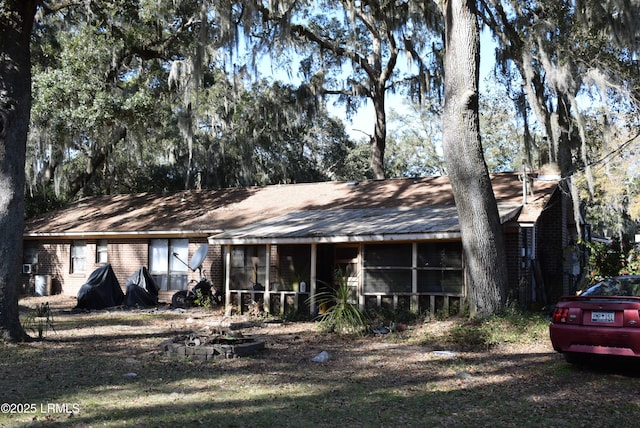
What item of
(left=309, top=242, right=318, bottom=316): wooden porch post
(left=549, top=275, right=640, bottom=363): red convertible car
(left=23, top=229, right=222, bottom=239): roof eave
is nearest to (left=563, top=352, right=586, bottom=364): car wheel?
(left=549, top=275, right=640, bottom=363): red convertible car

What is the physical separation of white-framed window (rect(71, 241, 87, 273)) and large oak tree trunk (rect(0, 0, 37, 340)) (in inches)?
463

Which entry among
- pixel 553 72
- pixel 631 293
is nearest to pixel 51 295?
pixel 553 72

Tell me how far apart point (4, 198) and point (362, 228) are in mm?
7413

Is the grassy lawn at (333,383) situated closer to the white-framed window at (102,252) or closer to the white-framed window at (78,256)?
the white-framed window at (102,252)

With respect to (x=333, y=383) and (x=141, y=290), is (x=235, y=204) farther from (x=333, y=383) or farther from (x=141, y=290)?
(x=333, y=383)

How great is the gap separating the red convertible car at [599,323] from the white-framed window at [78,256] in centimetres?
1795

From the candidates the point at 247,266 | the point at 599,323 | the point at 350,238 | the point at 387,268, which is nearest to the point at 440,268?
the point at 387,268

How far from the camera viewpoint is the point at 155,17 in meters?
20.9

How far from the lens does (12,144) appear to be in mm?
10469

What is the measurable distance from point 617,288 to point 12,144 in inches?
383

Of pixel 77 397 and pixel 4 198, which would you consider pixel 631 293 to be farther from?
pixel 4 198

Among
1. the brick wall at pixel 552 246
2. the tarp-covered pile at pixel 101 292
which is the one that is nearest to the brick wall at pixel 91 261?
the tarp-covered pile at pixel 101 292

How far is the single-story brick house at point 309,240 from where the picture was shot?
45.2 feet

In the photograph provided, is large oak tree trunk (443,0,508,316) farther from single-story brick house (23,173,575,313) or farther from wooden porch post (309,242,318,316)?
wooden porch post (309,242,318,316)
